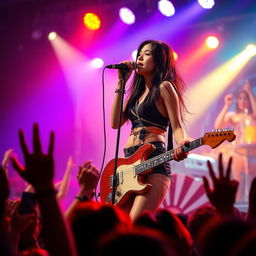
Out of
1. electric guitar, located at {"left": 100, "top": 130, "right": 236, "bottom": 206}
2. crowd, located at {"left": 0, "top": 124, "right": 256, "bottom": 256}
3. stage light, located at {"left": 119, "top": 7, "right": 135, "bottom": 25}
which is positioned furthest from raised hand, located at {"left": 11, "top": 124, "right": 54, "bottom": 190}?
stage light, located at {"left": 119, "top": 7, "right": 135, "bottom": 25}

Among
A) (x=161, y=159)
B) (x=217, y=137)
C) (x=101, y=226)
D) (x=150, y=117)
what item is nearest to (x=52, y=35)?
(x=150, y=117)

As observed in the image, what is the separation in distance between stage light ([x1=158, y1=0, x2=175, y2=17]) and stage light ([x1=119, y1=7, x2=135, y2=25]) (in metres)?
0.75

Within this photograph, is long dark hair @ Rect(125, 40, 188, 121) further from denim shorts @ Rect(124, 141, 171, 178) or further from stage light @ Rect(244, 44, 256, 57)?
stage light @ Rect(244, 44, 256, 57)

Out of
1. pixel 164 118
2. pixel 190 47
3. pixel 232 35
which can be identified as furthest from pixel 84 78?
pixel 164 118

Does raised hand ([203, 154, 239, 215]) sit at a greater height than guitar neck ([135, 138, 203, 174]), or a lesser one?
lesser

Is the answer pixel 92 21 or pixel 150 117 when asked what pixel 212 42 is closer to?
pixel 92 21

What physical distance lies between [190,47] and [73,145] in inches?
144

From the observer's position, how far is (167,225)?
6.84 feet

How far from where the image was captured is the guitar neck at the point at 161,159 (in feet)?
11.2

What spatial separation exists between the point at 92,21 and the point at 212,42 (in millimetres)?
2743

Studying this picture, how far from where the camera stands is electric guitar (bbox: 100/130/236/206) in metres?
3.40

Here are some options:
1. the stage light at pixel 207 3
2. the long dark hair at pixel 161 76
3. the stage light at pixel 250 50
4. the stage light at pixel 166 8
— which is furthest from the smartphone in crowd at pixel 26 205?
the stage light at pixel 250 50

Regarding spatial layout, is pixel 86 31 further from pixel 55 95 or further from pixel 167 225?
pixel 167 225

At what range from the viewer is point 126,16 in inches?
383
